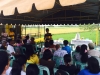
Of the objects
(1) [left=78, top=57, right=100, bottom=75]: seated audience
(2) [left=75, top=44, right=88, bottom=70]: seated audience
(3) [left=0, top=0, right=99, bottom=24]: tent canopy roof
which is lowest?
(2) [left=75, top=44, right=88, bottom=70]: seated audience

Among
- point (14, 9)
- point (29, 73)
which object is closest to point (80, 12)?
point (14, 9)

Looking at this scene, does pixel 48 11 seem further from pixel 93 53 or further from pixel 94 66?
pixel 94 66

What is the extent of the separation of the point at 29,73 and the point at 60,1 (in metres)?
1.59

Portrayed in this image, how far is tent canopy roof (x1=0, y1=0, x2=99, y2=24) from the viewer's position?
3756mm

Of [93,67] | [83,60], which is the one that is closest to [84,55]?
[83,60]

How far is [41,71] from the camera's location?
138 inches

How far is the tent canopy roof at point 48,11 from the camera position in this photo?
3.76 meters

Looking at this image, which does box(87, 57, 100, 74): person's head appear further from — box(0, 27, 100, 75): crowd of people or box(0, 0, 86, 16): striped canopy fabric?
box(0, 0, 86, 16): striped canopy fabric

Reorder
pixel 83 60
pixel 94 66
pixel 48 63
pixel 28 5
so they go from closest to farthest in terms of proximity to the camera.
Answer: pixel 94 66, pixel 48 63, pixel 28 5, pixel 83 60

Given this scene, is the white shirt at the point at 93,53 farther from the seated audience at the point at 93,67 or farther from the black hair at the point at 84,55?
the seated audience at the point at 93,67

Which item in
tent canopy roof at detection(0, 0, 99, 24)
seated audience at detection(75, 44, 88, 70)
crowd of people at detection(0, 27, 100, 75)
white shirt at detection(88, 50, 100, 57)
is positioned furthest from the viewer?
white shirt at detection(88, 50, 100, 57)

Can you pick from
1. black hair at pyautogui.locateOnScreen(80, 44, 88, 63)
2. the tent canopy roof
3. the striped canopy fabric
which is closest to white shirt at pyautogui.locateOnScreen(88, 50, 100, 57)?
black hair at pyautogui.locateOnScreen(80, 44, 88, 63)

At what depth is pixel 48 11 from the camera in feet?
27.8

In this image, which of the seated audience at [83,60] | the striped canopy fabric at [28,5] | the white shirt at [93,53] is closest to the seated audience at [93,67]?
the striped canopy fabric at [28,5]
